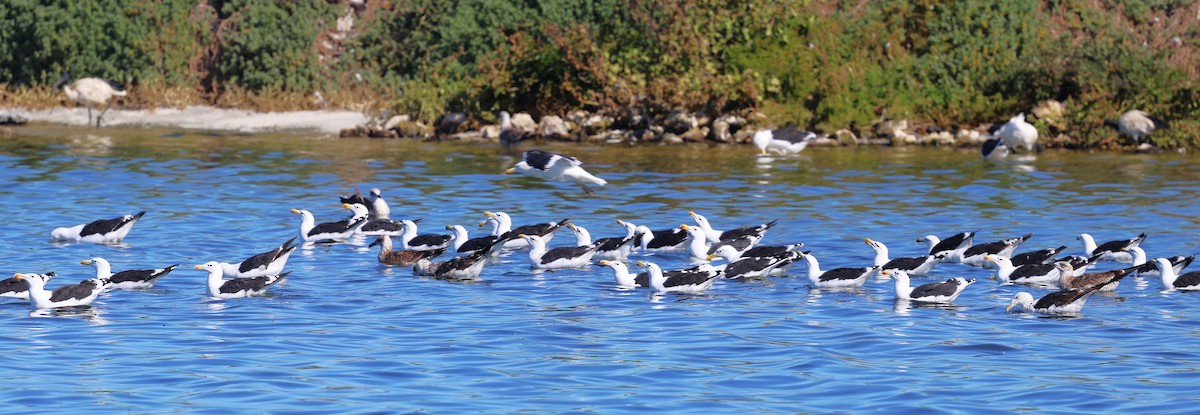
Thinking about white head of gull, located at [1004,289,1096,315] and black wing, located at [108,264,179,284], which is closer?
white head of gull, located at [1004,289,1096,315]

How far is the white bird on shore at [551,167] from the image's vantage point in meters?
24.8

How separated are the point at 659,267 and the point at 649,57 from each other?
20569mm

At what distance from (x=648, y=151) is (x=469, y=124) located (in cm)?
643

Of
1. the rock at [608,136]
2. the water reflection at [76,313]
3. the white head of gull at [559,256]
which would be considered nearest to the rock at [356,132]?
the rock at [608,136]

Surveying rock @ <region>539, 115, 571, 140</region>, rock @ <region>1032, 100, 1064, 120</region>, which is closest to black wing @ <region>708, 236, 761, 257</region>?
rock @ <region>1032, 100, 1064, 120</region>

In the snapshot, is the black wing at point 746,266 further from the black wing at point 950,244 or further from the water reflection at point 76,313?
the water reflection at point 76,313

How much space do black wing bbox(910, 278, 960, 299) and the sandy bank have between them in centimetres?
2605

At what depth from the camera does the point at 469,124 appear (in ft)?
131

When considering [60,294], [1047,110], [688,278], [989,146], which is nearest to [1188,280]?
[688,278]

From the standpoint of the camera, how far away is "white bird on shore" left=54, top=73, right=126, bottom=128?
43.2 meters

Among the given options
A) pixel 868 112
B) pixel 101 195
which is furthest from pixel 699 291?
pixel 868 112

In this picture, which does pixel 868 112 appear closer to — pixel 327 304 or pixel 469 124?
pixel 469 124

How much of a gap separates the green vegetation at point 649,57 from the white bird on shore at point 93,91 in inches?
15.0

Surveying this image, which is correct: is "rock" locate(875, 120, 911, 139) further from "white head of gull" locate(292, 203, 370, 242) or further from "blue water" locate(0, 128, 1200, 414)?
"white head of gull" locate(292, 203, 370, 242)
